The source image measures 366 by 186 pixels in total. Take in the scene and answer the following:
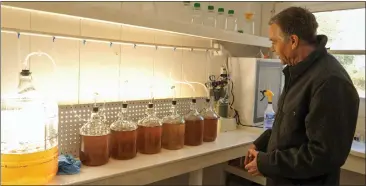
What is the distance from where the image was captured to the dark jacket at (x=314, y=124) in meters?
1.04

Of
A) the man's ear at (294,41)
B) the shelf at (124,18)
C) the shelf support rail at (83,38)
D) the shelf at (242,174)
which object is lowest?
the shelf at (242,174)

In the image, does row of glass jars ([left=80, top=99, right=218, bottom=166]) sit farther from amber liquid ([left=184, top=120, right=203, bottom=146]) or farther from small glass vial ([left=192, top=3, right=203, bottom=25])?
small glass vial ([left=192, top=3, right=203, bottom=25])

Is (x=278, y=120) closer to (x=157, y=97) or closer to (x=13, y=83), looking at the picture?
(x=157, y=97)

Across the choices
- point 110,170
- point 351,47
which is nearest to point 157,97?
point 110,170

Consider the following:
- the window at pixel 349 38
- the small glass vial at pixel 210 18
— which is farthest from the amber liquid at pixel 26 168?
the window at pixel 349 38

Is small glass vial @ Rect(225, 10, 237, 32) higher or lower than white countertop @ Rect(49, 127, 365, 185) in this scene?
higher

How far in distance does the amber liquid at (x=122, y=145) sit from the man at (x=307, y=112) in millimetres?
642

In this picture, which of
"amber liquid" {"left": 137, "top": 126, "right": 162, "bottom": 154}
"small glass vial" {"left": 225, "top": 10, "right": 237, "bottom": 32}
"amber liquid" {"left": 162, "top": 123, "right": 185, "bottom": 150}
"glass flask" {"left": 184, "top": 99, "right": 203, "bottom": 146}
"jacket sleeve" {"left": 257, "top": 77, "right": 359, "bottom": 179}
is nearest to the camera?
"jacket sleeve" {"left": 257, "top": 77, "right": 359, "bottom": 179}

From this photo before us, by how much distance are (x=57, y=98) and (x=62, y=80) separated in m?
0.11

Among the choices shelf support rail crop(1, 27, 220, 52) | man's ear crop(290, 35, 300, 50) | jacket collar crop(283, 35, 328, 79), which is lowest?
jacket collar crop(283, 35, 328, 79)

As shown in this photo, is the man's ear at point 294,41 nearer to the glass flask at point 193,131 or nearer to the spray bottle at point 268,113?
the glass flask at point 193,131

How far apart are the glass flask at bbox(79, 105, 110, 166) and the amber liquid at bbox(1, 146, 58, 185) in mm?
213

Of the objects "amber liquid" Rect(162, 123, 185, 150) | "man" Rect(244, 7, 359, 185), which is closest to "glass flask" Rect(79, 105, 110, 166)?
"amber liquid" Rect(162, 123, 185, 150)

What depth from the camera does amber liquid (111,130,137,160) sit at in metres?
1.55
